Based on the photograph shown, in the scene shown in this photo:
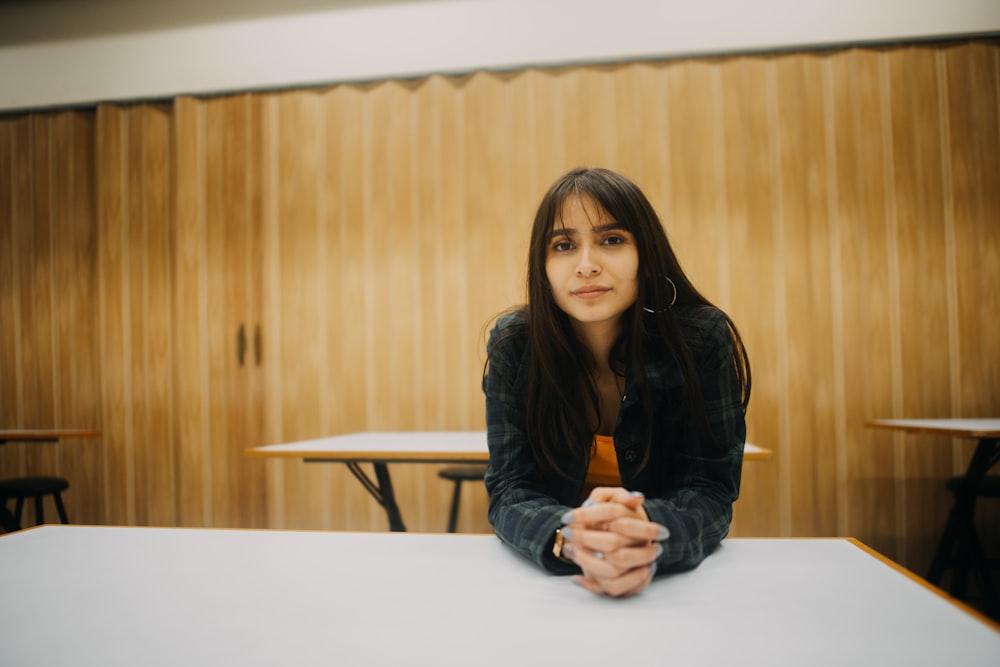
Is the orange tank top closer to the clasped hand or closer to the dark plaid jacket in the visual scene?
the dark plaid jacket

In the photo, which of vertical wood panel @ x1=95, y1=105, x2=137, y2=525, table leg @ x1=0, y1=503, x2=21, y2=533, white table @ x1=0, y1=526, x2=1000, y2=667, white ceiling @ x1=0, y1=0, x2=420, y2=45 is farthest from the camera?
vertical wood panel @ x1=95, y1=105, x2=137, y2=525

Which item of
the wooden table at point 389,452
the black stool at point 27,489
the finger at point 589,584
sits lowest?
the black stool at point 27,489

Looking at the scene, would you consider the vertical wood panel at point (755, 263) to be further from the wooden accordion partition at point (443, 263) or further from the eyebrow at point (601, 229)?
the eyebrow at point (601, 229)

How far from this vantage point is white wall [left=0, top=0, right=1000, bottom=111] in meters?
3.12

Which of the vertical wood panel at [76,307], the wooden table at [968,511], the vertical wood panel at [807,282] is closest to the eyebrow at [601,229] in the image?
the wooden table at [968,511]

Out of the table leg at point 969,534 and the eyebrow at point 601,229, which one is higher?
the eyebrow at point 601,229

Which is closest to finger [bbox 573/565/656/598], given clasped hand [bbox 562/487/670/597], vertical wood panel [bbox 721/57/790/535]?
clasped hand [bbox 562/487/670/597]

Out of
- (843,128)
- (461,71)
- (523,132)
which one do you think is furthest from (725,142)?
(461,71)

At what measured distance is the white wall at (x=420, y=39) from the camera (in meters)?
3.12

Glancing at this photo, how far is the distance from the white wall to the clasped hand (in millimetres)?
3140

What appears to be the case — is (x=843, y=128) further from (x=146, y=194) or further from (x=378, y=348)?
(x=146, y=194)

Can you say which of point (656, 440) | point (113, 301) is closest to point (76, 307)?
point (113, 301)

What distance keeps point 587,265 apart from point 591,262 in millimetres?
14

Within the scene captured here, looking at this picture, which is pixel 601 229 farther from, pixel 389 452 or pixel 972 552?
pixel 972 552
